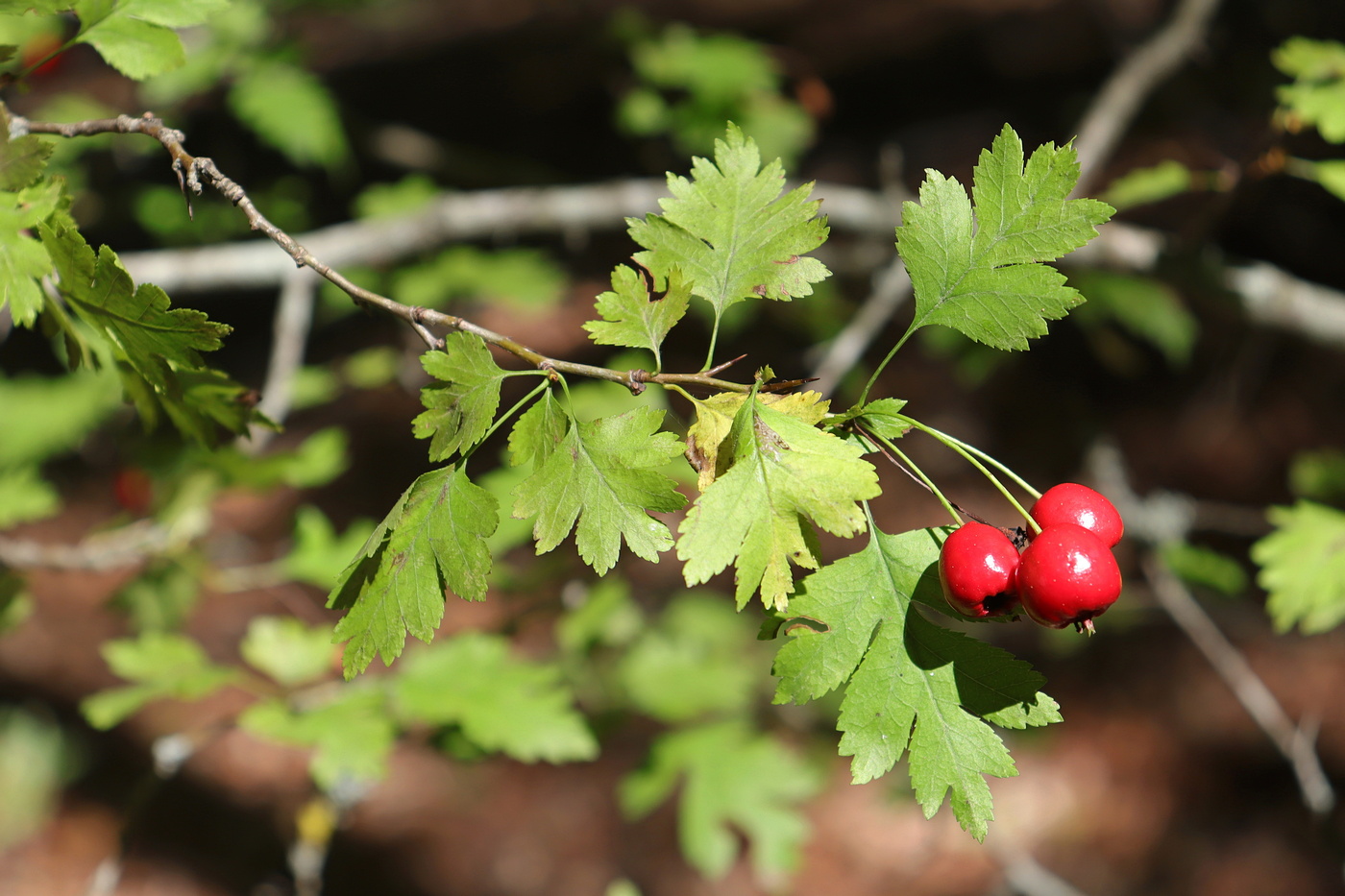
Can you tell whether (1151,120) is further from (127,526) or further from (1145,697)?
(127,526)

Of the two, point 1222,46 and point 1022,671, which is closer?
point 1022,671

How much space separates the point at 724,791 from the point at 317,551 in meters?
1.63

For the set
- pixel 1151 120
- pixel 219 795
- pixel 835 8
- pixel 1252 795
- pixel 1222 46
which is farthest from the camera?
pixel 835 8

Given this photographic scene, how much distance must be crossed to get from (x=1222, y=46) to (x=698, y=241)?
5.96m

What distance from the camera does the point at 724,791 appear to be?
9.98ft

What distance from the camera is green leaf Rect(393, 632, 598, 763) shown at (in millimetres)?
2176

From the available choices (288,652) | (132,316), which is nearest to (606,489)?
(132,316)

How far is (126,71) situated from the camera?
144 cm

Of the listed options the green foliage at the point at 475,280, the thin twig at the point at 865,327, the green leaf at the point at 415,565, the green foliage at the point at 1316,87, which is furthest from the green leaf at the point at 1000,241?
the green foliage at the point at 475,280

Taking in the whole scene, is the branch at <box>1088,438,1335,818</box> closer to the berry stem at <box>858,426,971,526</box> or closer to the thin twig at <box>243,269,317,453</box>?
the berry stem at <box>858,426,971,526</box>

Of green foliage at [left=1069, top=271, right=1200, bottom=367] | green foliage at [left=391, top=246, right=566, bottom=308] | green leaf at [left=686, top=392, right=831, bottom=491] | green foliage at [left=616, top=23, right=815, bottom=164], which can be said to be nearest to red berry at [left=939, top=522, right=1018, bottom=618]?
green leaf at [left=686, top=392, right=831, bottom=491]

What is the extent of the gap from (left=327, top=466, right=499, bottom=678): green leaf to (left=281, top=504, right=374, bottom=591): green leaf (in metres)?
1.35

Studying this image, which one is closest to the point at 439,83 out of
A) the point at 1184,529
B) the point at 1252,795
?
the point at 1184,529

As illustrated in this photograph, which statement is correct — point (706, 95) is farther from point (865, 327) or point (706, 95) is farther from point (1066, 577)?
point (1066, 577)
